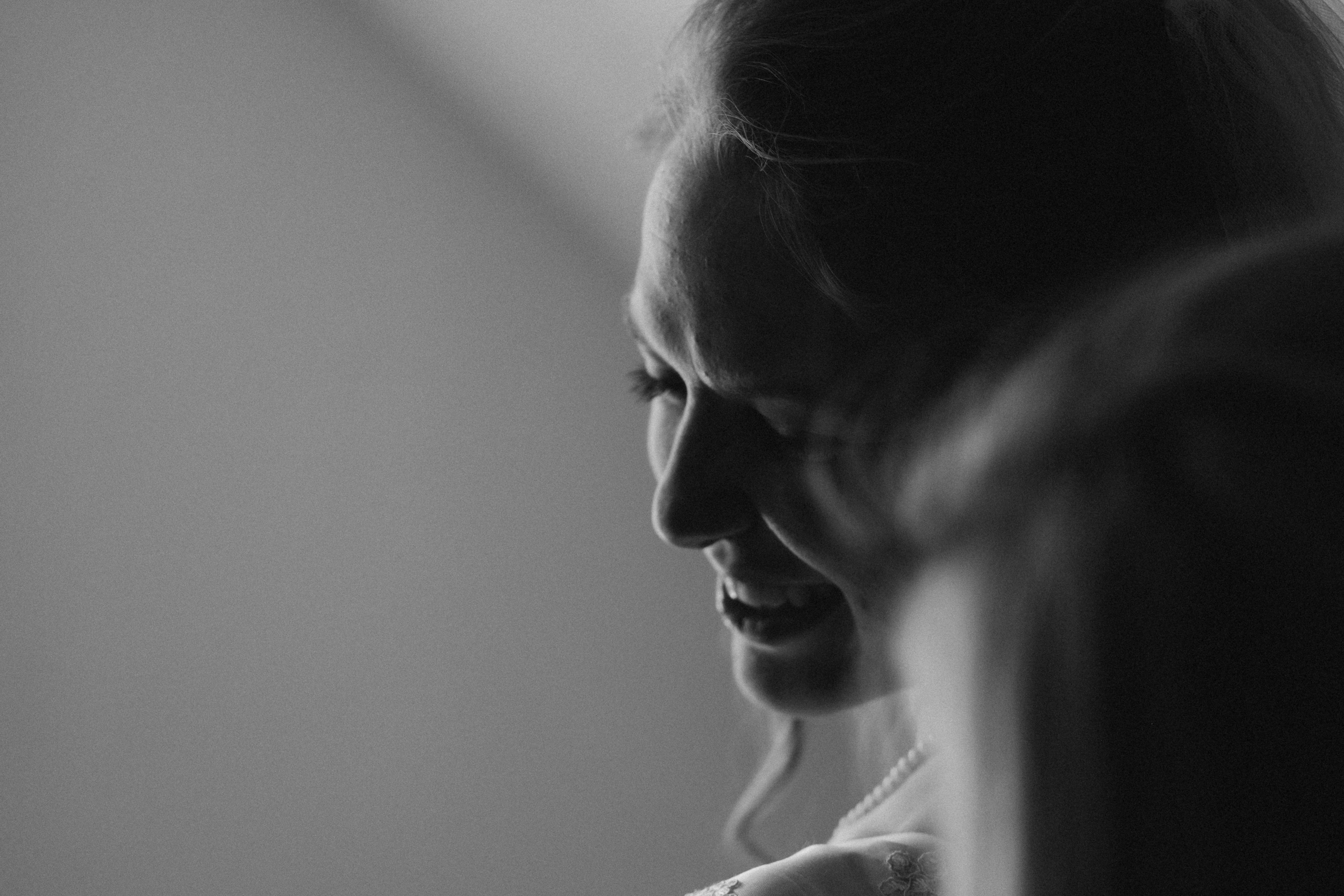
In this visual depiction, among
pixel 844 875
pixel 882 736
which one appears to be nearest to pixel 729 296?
pixel 844 875

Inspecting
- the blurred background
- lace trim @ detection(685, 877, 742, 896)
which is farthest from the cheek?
the blurred background

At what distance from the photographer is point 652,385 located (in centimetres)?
68

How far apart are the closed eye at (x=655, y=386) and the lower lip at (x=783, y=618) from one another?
0.39 feet

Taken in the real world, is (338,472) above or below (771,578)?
above

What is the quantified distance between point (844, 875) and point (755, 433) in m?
0.21

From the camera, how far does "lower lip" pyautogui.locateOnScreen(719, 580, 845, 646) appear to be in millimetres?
608

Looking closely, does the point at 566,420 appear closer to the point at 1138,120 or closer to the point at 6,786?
the point at 6,786

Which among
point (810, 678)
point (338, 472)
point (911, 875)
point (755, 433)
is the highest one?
point (338, 472)

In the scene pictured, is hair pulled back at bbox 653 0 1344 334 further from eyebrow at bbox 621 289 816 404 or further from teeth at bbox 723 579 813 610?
teeth at bbox 723 579 813 610

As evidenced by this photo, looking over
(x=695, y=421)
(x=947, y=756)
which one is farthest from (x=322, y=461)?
(x=947, y=756)

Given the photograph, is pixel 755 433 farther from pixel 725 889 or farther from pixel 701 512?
pixel 725 889

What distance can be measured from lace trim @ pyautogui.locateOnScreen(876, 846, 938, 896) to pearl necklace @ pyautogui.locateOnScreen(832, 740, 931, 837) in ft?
0.46

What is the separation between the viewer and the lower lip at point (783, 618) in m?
0.61

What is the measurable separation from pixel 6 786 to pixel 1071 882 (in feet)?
4.01
